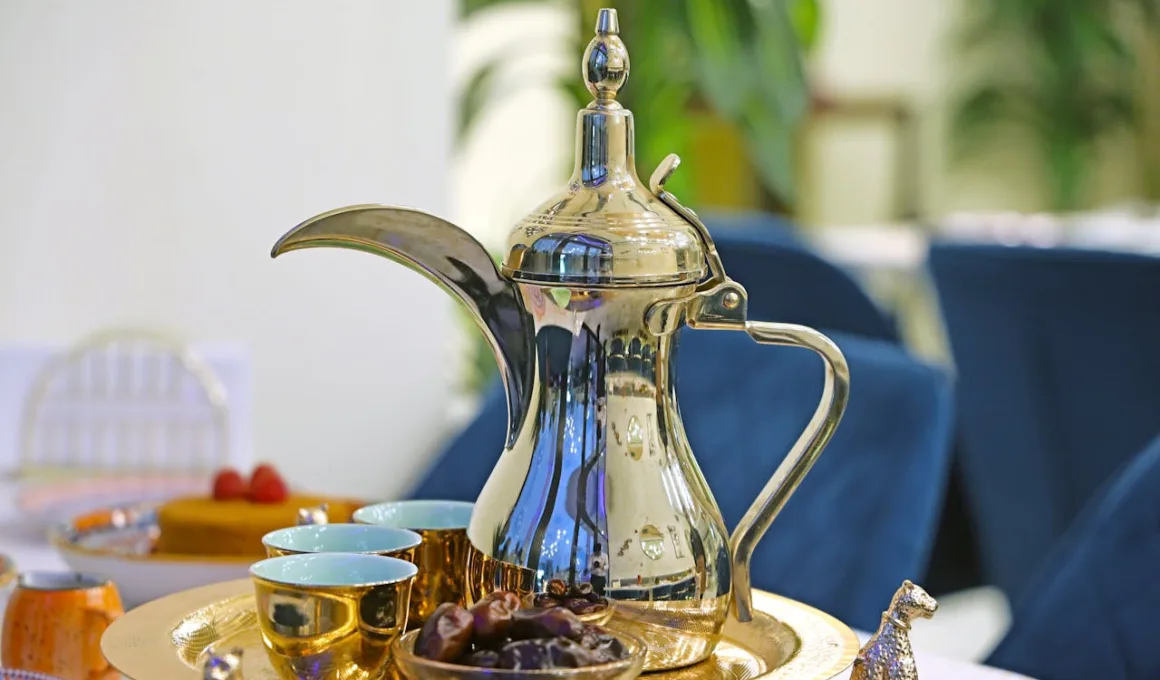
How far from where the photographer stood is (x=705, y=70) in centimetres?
237

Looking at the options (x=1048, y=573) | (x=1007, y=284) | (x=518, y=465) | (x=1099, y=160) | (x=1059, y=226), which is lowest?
(x=1048, y=573)

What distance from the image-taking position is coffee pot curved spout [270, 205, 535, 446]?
0.59 meters

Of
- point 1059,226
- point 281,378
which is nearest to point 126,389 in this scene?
point 281,378

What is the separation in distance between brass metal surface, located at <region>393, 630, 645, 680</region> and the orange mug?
0.22m

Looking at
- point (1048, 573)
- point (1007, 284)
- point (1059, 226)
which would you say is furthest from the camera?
point (1059, 226)

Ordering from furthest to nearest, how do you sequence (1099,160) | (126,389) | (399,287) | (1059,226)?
(1099,160), (1059,226), (399,287), (126,389)

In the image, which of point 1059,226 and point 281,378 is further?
point 1059,226

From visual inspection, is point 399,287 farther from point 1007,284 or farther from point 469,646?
point 469,646

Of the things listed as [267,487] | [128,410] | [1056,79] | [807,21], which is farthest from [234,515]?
[1056,79]

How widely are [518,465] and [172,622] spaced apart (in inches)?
6.7

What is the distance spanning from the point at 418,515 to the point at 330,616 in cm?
14

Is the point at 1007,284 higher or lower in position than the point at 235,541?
higher

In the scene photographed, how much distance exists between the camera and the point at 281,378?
194 cm

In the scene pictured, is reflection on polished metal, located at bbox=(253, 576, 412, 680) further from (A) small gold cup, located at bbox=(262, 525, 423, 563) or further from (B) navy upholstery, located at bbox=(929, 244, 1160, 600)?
(B) navy upholstery, located at bbox=(929, 244, 1160, 600)
